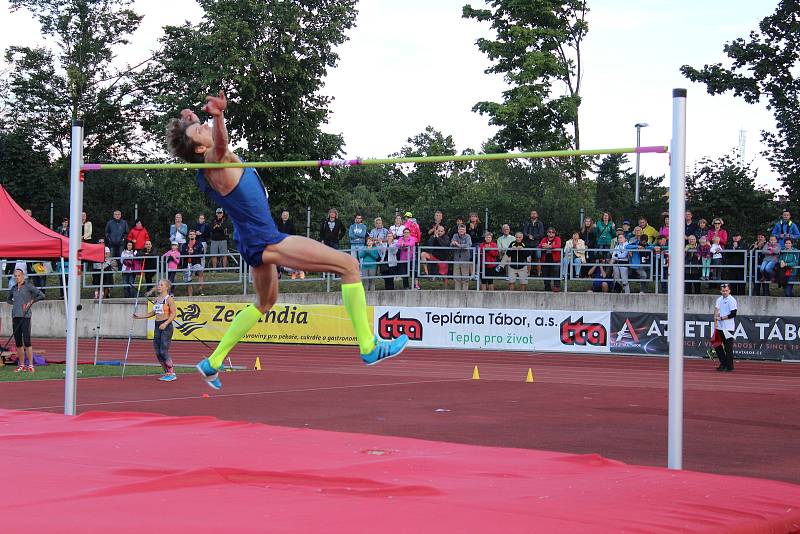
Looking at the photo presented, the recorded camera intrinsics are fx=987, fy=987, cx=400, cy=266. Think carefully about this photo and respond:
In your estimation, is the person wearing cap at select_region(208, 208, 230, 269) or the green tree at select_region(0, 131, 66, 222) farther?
the green tree at select_region(0, 131, 66, 222)

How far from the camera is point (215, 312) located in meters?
19.5

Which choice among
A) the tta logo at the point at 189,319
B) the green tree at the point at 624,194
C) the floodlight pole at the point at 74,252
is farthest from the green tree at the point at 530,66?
the floodlight pole at the point at 74,252

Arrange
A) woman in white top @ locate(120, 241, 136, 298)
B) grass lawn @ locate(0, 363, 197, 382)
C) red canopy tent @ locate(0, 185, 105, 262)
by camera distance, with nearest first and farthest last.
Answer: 1. red canopy tent @ locate(0, 185, 105, 262)
2. grass lawn @ locate(0, 363, 197, 382)
3. woman in white top @ locate(120, 241, 136, 298)

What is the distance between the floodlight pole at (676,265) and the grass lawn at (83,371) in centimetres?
1022

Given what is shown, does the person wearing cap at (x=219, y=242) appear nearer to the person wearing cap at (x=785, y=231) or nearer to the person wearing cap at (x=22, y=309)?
the person wearing cap at (x=22, y=309)

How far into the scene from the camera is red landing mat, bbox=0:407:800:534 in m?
3.58

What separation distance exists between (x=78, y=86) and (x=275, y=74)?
434 inches

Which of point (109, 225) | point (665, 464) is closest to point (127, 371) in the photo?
point (109, 225)

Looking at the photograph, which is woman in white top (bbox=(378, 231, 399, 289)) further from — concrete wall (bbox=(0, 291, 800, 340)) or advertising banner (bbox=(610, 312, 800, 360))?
advertising banner (bbox=(610, 312, 800, 360))

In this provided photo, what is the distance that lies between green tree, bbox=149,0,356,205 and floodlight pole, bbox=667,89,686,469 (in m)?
19.1

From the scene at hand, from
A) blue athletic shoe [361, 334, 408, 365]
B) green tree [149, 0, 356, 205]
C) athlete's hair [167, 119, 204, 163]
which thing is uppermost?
green tree [149, 0, 356, 205]

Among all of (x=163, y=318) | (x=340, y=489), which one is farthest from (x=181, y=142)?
(x=163, y=318)

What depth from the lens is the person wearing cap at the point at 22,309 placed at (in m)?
Answer: 14.1

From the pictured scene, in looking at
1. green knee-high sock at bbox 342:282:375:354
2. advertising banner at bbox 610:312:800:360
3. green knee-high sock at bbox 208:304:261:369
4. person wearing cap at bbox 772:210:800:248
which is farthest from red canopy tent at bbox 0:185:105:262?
person wearing cap at bbox 772:210:800:248
